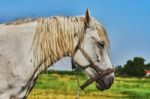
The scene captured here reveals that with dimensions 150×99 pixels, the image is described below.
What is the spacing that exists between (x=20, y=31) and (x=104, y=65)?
1.44m

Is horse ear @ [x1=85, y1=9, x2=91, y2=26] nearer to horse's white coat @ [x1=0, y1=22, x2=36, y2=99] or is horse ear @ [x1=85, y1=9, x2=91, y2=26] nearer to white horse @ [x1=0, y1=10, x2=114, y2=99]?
white horse @ [x1=0, y1=10, x2=114, y2=99]

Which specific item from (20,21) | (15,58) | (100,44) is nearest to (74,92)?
(20,21)

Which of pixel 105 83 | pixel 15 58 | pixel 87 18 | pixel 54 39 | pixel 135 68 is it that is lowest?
pixel 105 83

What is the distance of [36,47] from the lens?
8211 millimetres

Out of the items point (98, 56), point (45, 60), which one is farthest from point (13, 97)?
point (98, 56)

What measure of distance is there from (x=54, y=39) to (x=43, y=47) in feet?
0.70

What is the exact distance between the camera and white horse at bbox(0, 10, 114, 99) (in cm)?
802

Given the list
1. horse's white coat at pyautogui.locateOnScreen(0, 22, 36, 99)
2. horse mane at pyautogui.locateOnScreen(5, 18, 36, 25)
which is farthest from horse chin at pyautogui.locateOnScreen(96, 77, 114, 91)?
horse mane at pyautogui.locateOnScreen(5, 18, 36, 25)

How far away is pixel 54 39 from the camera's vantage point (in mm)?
8227

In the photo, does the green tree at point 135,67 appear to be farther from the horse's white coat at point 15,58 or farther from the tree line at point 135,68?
the horse's white coat at point 15,58

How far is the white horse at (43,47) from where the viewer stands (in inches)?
316

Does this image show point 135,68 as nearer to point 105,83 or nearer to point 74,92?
point 74,92

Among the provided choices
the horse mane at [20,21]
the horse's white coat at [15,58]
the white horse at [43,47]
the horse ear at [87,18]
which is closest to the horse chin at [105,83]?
the white horse at [43,47]

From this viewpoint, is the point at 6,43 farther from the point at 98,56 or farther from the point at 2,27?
the point at 98,56
